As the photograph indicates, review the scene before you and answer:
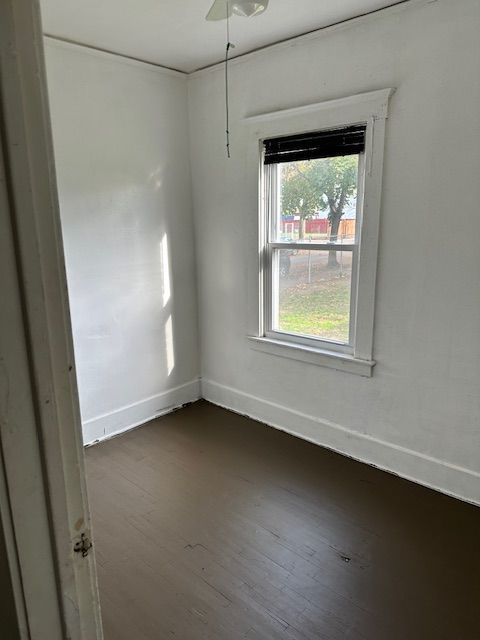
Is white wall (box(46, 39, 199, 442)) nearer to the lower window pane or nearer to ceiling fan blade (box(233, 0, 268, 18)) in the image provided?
the lower window pane

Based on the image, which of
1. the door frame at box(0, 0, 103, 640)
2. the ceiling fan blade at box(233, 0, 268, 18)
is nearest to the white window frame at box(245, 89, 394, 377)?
the ceiling fan blade at box(233, 0, 268, 18)

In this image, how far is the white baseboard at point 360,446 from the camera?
2.47 meters

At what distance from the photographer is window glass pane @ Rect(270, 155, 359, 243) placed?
2.67 meters

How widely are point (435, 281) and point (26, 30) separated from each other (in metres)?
2.28

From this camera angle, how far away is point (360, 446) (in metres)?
2.85

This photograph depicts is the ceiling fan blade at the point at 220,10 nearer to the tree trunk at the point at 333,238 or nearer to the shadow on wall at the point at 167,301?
the tree trunk at the point at 333,238

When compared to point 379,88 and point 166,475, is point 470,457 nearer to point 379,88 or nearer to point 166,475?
point 166,475

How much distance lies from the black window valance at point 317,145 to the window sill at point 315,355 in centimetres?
123

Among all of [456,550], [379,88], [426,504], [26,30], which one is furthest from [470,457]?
[26,30]

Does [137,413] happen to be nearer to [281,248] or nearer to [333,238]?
[281,248]

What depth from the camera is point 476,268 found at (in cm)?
223

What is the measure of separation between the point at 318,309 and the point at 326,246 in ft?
1.41

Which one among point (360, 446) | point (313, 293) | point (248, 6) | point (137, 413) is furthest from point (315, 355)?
point (248, 6)

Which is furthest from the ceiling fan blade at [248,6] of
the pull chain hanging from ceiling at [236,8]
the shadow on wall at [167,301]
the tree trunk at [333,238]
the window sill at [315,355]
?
the window sill at [315,355]
